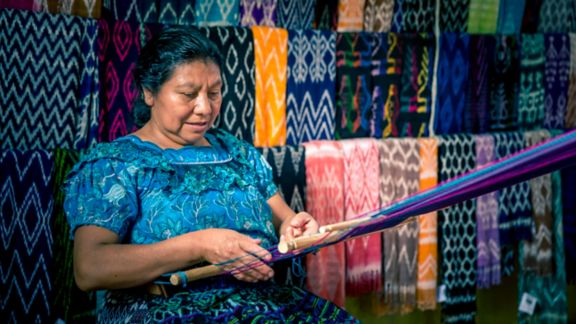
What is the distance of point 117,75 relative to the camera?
240 centimetres

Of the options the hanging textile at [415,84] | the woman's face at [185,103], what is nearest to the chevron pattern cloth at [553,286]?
the hanging textile at [415,84]

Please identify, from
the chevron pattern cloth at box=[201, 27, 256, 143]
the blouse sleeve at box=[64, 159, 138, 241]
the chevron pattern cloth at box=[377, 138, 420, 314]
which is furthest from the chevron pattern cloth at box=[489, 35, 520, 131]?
the blouse sleeve at box=[64, 159, 138, 241]

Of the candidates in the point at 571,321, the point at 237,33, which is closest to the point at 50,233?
the point at 237,33

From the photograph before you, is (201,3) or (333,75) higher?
(201,3)

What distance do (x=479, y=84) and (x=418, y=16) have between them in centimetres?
39

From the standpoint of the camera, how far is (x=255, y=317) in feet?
5.73

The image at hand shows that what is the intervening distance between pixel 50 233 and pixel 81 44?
59 centimetres

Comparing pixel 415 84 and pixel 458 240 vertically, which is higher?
pixel 415 84

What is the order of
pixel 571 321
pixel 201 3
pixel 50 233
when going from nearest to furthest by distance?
pixel 50 233 → pixel 201 3 → pixel 571 321

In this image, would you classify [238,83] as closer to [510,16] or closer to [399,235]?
[399,235]

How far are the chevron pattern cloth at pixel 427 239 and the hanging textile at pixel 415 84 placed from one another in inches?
3.3

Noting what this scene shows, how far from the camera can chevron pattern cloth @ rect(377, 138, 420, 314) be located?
115 inches

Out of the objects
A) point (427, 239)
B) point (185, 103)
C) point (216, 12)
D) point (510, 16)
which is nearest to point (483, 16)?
point (510, 16)

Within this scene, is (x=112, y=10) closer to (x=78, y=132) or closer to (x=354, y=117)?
(x=78, y=132)
